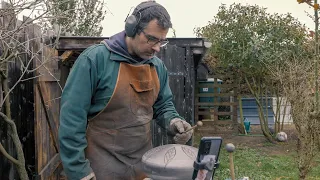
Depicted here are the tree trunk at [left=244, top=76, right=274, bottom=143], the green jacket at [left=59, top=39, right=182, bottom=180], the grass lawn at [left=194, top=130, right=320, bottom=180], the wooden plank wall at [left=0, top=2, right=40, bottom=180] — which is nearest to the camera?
the green jacket at [left=59, top=39, right=182, bottom=180]

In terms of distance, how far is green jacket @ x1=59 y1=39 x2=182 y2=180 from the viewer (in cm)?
217

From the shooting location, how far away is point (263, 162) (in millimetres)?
8062

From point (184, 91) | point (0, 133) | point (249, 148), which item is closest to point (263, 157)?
point (249, 148)

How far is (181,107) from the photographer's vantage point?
258 inches

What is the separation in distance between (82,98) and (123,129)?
34 cm

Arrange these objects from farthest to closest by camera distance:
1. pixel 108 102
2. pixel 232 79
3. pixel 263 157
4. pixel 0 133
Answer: pixel 232 79 < pixel 263 157 < pixel 0 133 < pixel 108 102

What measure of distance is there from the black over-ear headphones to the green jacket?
0.19 metres

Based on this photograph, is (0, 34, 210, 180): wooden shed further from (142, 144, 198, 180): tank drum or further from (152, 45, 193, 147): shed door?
(142, 144, 198, 180): tank drum

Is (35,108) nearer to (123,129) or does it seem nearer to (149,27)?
(123,129)

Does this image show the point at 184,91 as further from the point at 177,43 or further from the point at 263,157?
the point at 263,157

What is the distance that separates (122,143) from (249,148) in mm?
7830

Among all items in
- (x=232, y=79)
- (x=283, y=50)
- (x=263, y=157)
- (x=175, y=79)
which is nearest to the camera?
(x=175, y=79)

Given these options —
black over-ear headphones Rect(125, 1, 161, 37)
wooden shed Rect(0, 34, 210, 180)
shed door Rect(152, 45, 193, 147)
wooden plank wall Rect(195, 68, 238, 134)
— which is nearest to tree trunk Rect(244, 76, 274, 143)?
wooden plank wall Rect(195, 68, 238, 134)

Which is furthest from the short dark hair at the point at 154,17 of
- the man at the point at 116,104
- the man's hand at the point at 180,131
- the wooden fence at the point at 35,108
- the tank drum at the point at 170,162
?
the wooden fence at the point at 35,108
